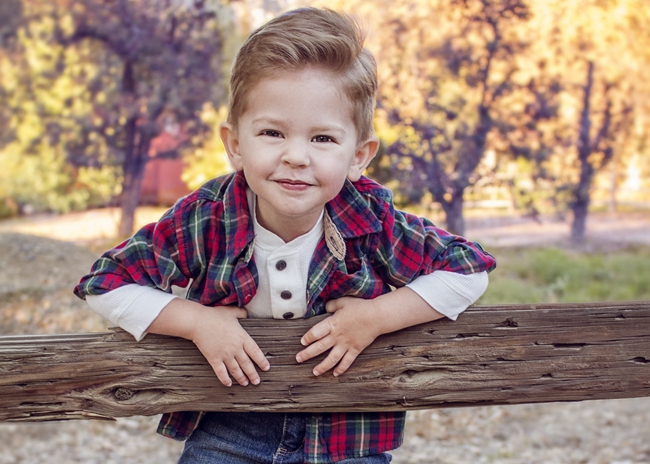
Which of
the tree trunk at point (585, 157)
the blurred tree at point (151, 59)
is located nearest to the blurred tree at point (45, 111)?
the blurred tree at point (151, 59)

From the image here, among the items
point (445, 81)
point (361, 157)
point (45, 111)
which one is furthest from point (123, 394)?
point (45, 111)

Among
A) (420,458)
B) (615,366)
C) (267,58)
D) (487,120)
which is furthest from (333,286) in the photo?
(487,120)

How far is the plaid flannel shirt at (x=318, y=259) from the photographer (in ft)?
5.35

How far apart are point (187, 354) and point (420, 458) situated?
290 cm

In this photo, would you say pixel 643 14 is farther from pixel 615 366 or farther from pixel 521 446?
pixel 615 366

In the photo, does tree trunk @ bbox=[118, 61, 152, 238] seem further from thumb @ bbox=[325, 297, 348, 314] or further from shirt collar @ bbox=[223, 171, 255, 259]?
thumb @ bbox=[325, 297, 348, 314]

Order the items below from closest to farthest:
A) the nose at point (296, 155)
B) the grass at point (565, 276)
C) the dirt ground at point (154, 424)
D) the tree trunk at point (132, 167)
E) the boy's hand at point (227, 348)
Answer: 1. the nose at point (296, 155)
2. the boy's hand at point (227, 348)
3. the dirt ground at point (154, 424)
4. the grass at point (565, 276)
5. the tree trunk at point (132, 167)

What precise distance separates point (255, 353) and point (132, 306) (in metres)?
0.29

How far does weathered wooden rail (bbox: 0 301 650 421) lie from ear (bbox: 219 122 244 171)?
37 centimetres

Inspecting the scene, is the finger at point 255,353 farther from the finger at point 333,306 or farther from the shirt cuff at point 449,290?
the shirt cuff at point 449,290

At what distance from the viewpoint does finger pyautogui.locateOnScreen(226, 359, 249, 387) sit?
1580 millimetres

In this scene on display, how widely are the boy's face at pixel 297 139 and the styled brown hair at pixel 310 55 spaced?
0.02 meters

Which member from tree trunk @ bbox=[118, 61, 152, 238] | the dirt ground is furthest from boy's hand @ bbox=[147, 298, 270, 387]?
tree trunk @ bbox=[118, 61, 152, 238]

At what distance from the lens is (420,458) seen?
13.7 ft
